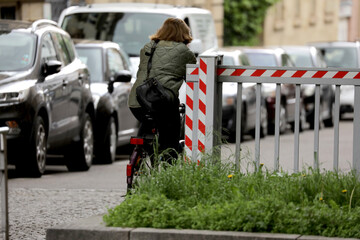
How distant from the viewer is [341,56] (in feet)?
106

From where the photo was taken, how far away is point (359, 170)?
8875 mm

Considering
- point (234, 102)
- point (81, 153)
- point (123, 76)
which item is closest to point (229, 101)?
point (234, 102)

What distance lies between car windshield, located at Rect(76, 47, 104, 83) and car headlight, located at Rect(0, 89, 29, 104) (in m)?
4.13

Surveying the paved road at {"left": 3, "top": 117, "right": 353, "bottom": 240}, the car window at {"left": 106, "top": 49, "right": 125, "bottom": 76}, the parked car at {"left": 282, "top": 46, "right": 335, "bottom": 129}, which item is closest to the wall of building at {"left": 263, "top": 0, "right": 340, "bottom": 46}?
the parked car at {"left": 282, "top": 46, "right": 335, "bottom": 129}

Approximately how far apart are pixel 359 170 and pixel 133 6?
537 inches

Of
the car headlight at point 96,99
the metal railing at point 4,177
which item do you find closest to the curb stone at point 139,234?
the metal railing at point 4,177

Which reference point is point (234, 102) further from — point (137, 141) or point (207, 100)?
point (207, 100)

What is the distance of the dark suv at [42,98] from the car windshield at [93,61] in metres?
1.39

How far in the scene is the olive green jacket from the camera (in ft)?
31.6

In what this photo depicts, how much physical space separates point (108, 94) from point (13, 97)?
3956mm

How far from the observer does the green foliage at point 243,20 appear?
45.0 m

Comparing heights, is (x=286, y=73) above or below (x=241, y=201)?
above

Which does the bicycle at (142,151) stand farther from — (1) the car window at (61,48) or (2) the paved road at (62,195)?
(1) the car window at (61,48)

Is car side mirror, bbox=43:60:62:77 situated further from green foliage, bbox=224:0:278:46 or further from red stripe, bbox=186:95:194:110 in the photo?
green foliage, bbox=224:0:278:46
